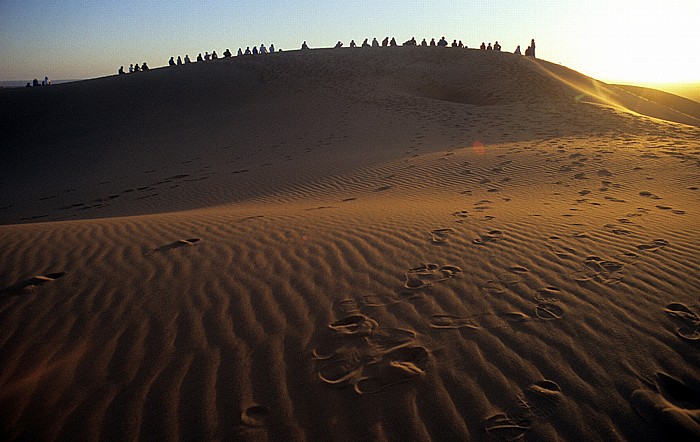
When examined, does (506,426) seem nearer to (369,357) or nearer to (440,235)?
(369,357)

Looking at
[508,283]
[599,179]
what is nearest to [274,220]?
[508,283]

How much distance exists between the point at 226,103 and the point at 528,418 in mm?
22279

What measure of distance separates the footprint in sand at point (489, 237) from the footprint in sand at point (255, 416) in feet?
9.93

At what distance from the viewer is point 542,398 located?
2.27 m

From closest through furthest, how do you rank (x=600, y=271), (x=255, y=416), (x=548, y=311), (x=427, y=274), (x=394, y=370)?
(x=255, y=416), (x=394, y=370), (x=548, y=311), (x=600, y=271), (x=427, y=274)

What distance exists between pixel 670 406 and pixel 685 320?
98cm

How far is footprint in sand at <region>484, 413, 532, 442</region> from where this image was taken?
2.06 meters

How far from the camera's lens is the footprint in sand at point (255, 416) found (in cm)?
220

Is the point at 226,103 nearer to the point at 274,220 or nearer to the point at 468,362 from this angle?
the point at 274,220

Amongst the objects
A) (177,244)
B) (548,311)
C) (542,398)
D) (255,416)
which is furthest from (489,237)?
(177,244)

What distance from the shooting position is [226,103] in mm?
21625

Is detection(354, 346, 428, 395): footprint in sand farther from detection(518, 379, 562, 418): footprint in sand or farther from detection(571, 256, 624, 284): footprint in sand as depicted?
detection(571, 256, 624, 284): footprint in sand

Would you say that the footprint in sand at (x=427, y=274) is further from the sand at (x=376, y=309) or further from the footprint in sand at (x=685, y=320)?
the footprint in sand at (x=685, y=320)

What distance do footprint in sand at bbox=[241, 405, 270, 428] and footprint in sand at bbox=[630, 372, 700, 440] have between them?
6.80ft
